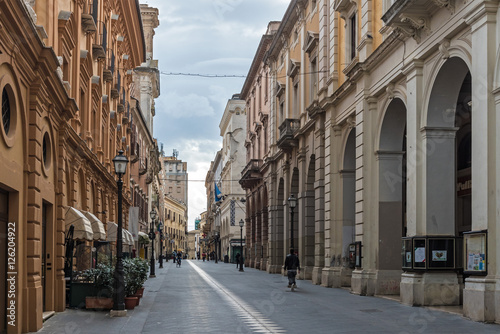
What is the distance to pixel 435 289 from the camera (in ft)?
62.1

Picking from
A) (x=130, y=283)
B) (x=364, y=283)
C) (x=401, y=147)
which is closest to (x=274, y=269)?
(x=364, y=283)

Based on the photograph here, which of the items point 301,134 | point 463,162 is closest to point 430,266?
point 463,162

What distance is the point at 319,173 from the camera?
31.9 metres

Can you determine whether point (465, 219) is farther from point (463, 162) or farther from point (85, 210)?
point (85, 210)

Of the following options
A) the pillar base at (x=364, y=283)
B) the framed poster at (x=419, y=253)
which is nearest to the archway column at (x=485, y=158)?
the framed poster at (x=419, y=253)

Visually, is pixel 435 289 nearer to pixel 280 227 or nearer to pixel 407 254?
pixel 407 254

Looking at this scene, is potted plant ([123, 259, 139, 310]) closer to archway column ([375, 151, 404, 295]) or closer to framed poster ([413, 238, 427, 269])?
framed poster ([413, 238, 427, 269])

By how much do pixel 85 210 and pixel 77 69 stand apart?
547cm

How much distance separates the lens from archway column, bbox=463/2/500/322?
15030mm

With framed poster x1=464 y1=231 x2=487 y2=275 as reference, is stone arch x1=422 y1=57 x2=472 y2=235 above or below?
above

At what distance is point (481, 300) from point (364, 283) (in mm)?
9330

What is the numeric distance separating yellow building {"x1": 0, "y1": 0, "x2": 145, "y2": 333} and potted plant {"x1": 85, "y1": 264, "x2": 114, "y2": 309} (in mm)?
771

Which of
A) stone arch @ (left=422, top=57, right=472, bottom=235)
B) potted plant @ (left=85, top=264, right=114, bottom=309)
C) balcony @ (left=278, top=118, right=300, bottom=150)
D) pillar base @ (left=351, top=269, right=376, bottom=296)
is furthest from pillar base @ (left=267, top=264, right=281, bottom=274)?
potted plant @ (left=85, top=264, right=114, bottom=309)

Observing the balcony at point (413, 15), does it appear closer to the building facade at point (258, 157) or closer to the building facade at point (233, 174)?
the building facade at point (258, 157)
